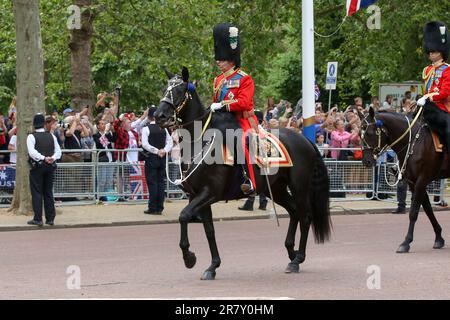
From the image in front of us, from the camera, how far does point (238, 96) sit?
12883mm

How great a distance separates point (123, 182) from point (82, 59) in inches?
269

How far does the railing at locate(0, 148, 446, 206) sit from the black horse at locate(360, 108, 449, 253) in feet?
19.0

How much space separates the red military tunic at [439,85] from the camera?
15.4m

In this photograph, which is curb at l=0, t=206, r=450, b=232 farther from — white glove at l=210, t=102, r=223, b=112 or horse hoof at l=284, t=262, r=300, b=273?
white glove at l=210, t=102, r=223, b=112

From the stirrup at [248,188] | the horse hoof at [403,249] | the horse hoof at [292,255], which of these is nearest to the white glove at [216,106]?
the stirrup at [248,188]

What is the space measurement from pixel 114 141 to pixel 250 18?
8041 millimetres

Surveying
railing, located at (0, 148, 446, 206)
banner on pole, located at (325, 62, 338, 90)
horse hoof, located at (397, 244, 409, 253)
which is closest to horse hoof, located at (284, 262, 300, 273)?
horse hoof, located at (397, 244, 409, 253)

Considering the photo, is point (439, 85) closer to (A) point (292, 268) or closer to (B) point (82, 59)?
(A) point (292, 268)

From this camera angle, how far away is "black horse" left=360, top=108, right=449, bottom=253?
51.3ft

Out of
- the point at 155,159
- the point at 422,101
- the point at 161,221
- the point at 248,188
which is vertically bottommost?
the point at 161,221

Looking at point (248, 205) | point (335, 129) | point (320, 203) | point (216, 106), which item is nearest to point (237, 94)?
point (216, 106)

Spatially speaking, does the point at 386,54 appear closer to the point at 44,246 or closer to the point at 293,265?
the point at 44,246

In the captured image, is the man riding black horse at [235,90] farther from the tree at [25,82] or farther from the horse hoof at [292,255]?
the tree at [25,82]

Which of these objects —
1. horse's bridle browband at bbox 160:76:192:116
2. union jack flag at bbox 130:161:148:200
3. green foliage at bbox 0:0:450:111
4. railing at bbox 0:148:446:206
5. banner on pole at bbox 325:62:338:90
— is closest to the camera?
horse's bridle browband at bbox 160:76:192:116
